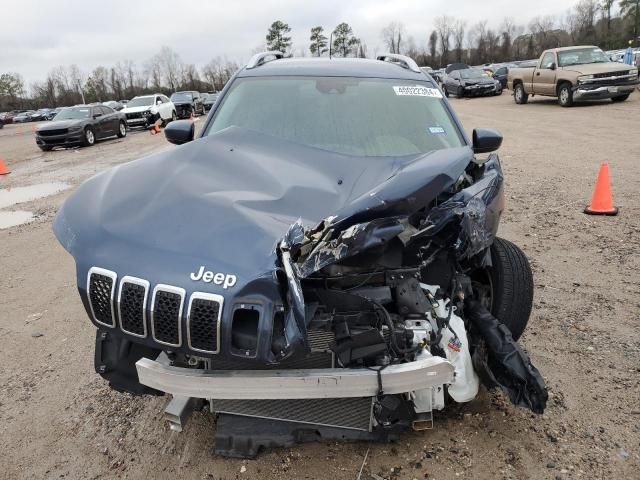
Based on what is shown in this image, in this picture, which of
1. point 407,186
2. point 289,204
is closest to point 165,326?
point 289,204

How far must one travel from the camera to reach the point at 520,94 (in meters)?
19.7

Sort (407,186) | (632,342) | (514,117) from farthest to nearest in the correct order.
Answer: (514,117) < (632,342) < (407,186)

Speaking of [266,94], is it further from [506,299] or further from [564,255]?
[564,255]

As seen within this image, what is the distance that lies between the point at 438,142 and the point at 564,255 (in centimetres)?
231

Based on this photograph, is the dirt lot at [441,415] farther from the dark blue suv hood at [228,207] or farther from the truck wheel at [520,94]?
the truck wheel at [520,94]

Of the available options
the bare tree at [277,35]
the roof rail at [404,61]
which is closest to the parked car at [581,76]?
the roof rail at [404,61]

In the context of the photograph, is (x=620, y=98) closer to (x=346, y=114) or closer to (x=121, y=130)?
(x=346, y=114)

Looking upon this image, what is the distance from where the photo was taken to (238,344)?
1997mm

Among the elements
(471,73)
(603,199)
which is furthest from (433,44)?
(603,199)

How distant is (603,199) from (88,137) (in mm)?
16739

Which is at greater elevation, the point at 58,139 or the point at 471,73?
the point at 471,73

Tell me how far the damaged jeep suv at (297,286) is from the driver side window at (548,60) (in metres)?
16.2

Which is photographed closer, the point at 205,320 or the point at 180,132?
the point at 205,320

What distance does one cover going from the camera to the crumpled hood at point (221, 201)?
2.09 m
